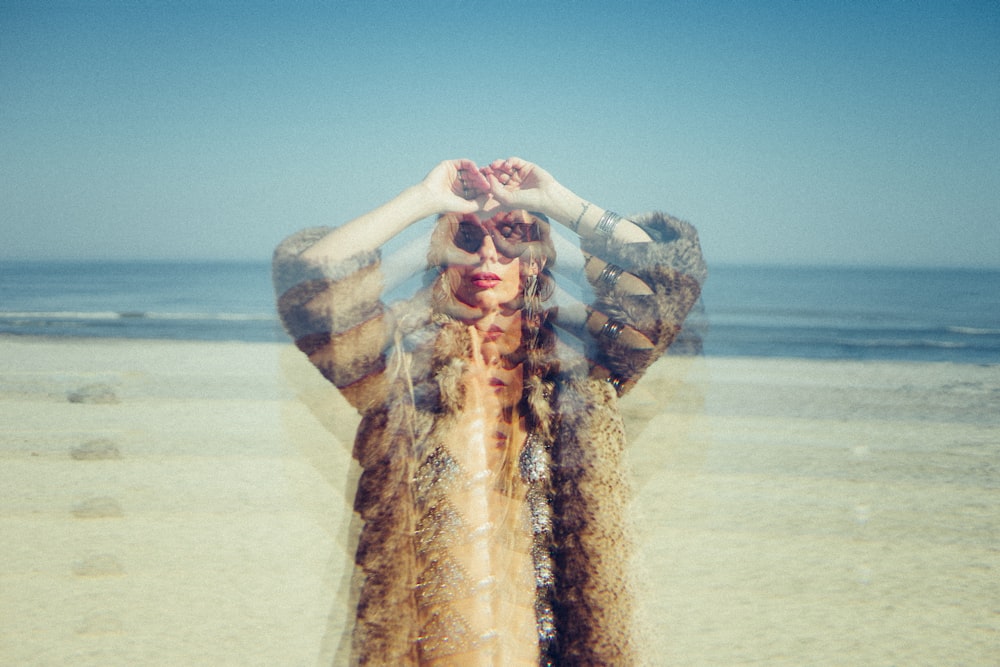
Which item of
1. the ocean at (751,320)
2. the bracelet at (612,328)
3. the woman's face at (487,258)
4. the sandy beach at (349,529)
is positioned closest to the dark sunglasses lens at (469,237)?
the woman's face at (487,258)

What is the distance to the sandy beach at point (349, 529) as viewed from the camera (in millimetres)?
4055

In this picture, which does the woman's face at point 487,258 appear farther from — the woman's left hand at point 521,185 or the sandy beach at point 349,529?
the sandy beach at point 349,529

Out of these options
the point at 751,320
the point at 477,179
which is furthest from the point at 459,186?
the point at 751,320

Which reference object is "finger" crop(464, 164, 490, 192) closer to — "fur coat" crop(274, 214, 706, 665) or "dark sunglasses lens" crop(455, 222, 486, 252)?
"dark sunglasses lens" crop(455, 222, 486, 252)

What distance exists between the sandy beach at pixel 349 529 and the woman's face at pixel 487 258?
0.49 m

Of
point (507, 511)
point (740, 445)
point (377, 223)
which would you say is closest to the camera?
point (377, 223)

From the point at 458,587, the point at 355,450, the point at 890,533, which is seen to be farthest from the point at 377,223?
the point at 890,533

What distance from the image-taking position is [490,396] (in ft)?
5.76

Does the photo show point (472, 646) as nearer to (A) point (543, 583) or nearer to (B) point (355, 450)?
(A) point (543, 583)

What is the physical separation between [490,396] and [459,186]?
0.52 m

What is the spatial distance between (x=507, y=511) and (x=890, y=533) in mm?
5399

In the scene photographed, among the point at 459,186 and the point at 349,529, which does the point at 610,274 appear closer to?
the point at 459,186

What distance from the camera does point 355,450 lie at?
1.66 meters

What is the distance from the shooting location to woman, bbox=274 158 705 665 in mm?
1577
